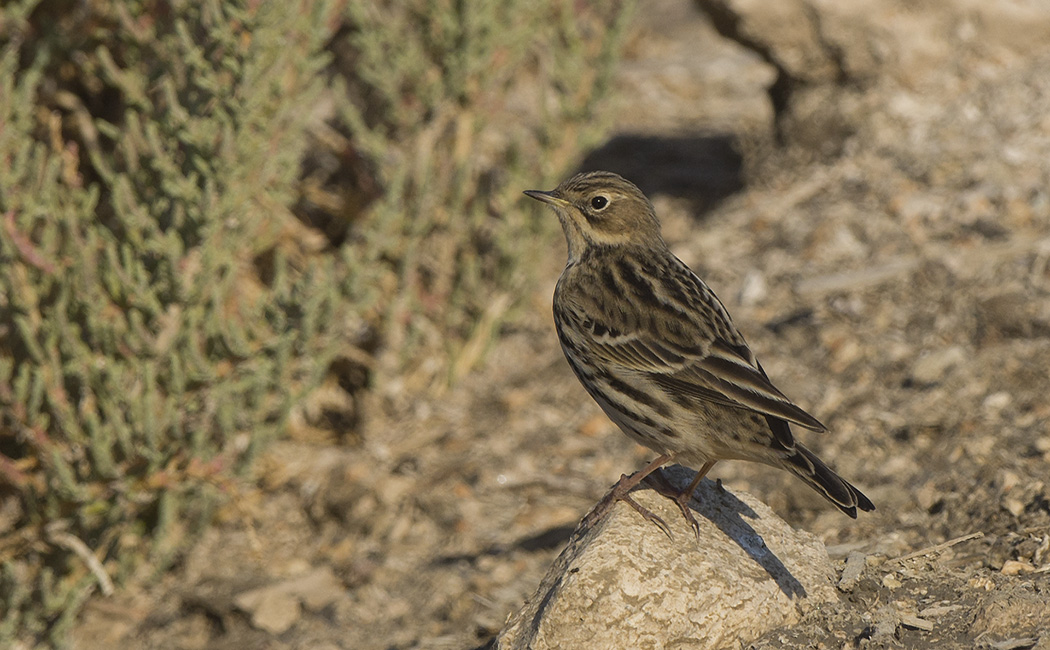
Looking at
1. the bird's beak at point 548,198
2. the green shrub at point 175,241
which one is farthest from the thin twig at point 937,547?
the green shrub at point 175,241

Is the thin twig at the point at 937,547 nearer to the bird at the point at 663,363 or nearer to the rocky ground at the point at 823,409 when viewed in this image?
the rocky ground at the point at 823,409

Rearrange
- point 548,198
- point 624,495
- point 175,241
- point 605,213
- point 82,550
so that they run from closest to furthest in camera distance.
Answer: point 624,495, point 605,213, point 548,198, point 175,241, point 82,550

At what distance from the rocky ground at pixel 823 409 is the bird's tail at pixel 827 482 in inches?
23.3

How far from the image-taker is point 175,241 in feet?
23.0

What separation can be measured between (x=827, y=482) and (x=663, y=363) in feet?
3.52

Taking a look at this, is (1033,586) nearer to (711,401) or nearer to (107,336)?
(711,401)

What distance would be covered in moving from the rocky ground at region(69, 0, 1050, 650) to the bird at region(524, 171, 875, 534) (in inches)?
30.3

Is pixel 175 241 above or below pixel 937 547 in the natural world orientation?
above

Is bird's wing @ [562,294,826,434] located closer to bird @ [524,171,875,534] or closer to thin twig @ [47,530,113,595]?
bird @ [524,171,875,534]

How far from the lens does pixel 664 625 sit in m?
4.98

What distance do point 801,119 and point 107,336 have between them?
6.12 m

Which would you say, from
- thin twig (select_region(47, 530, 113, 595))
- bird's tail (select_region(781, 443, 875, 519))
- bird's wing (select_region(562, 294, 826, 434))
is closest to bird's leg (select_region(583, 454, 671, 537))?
bird's wing (select_region(562, 294, 826, 434))

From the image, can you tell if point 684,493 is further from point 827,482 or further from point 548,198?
point 548,198

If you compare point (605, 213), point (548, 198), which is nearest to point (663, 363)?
point (605, 213)
